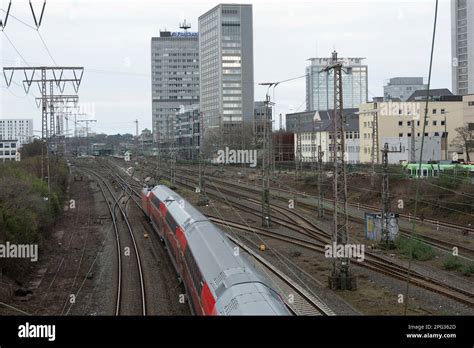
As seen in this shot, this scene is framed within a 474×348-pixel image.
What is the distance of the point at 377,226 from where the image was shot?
19719mm

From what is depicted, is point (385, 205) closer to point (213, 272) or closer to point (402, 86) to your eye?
point (213, 272)

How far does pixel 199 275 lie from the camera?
361 inches

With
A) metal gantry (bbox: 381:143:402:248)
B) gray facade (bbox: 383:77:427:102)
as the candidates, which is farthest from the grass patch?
gray facade (bbox: 383:77:427:102)

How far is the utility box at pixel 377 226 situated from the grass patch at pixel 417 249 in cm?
53

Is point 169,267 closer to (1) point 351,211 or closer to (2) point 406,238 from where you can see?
(2) point 406,238

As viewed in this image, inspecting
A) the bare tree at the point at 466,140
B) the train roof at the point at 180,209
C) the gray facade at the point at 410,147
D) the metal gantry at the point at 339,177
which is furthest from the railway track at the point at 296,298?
the bare tree at the point at 466,140

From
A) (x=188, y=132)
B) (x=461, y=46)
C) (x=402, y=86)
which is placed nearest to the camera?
(x=188, y=132)

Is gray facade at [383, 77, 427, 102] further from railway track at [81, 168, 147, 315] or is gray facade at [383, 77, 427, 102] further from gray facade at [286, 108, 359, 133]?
railway track at [81, 168, 147, 315]

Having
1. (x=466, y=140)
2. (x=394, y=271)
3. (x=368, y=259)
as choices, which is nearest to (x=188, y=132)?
(x=466, y=140)

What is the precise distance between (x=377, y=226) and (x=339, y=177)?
7055mm

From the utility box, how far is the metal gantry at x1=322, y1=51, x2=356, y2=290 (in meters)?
5.88

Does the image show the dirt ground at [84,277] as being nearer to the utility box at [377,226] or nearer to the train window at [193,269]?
the train window at [193,269]

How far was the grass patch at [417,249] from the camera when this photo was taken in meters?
16.5
